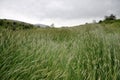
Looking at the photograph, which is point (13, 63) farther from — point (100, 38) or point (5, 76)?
point (100, 38)

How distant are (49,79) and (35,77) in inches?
8.3

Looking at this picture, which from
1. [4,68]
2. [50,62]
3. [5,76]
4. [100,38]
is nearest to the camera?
[5,76]

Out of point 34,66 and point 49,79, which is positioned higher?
point 34,66

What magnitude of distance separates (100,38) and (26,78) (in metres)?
2.48

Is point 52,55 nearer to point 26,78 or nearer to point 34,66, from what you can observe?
point 34,66

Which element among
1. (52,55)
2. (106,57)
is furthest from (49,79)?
(106,57)

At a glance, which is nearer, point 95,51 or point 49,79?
point 49,79

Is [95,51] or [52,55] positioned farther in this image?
[95,51]

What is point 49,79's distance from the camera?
7.21 feet

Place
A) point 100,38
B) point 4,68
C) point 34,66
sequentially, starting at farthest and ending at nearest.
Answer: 1. point 100,38
2. point 34,66
3. point 4,68

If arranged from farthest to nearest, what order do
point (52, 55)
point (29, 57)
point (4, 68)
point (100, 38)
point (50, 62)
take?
point (100, 38) < point (52, 55) < point (50, 62) < point (29, 57) < point (4, 68)

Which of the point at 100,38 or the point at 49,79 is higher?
the point at 100,38

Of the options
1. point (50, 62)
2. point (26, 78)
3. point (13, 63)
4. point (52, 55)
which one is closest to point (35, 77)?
point (26, 78)

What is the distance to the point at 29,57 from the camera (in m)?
2.46
